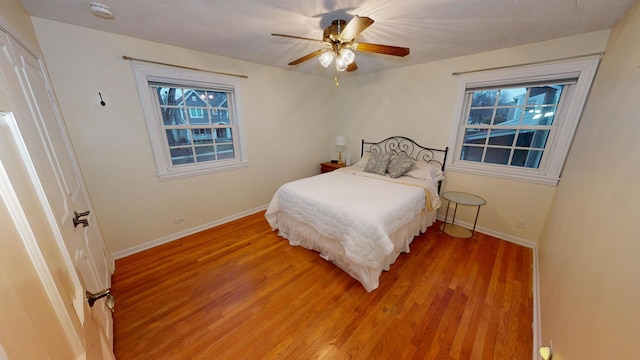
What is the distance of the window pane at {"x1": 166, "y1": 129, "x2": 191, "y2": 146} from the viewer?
8.73 feet

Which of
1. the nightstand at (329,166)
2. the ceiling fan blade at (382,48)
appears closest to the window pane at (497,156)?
the ceiling fan blade at (382,48)

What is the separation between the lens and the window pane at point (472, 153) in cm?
289

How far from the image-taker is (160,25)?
75.4 inches

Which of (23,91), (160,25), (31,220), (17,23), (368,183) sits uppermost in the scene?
(160,25)

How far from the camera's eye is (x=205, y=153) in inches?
118

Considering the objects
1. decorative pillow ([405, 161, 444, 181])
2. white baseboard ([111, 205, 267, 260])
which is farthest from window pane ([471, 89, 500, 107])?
white baseboard ([111, 205, 267, 260])

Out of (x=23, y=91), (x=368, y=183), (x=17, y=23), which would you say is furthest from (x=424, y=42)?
(x=17, y=23)

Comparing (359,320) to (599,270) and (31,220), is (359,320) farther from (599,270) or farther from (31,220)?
(31,220)

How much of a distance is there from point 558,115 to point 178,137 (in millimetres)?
4555

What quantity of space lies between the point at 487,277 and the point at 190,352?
264 centimetres

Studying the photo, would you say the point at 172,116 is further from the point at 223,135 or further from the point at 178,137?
the point at 223,135

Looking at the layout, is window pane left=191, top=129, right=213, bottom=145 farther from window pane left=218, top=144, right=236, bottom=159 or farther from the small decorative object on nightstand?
the small decorative object on nightstand

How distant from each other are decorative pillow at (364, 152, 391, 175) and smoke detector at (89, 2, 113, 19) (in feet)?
10.4

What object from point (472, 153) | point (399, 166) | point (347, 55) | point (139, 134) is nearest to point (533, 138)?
point (472, 153)
